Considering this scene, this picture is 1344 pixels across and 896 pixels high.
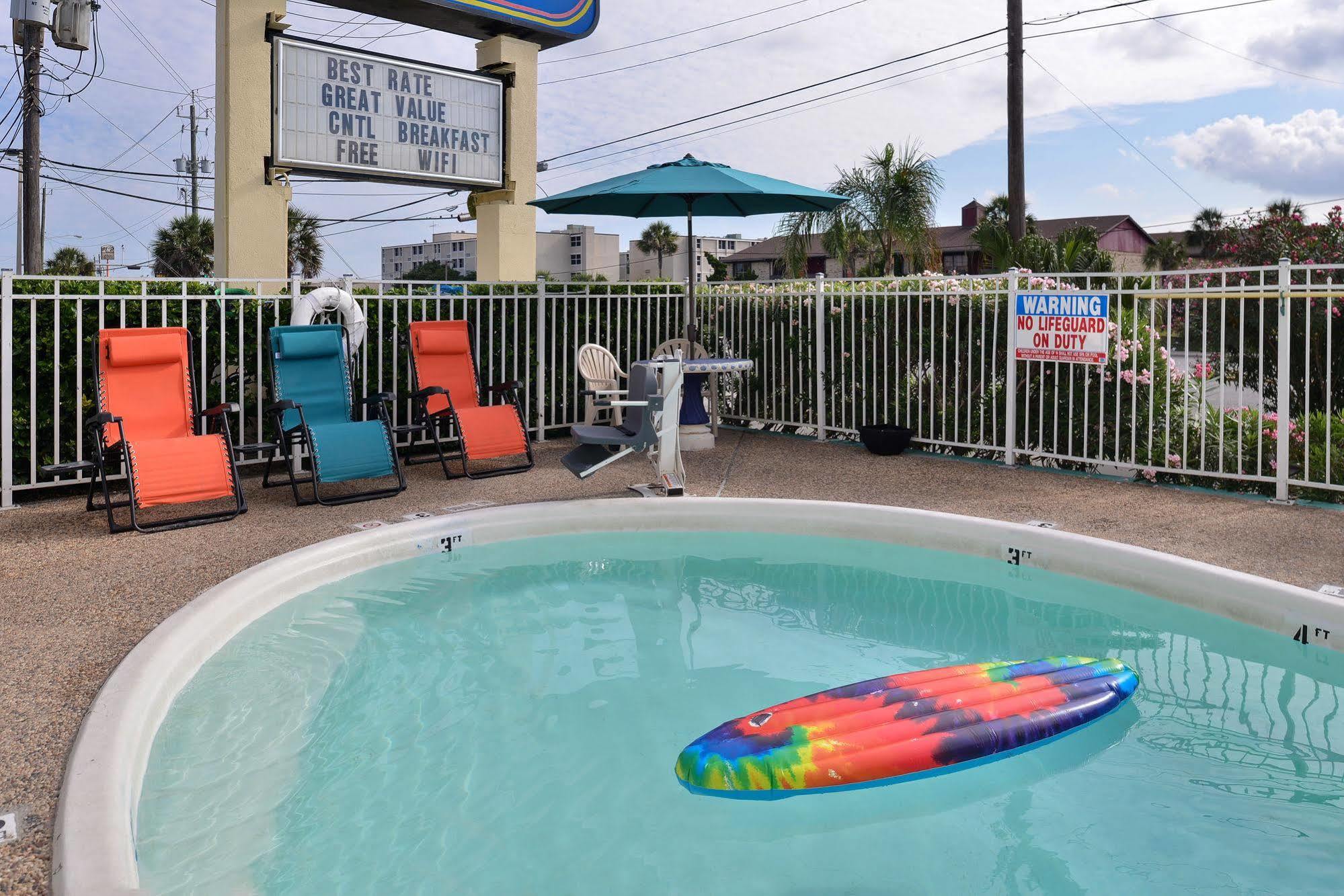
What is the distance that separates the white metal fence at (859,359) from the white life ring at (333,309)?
30cm

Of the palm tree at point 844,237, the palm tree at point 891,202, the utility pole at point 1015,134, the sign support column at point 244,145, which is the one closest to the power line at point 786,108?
the palm tree at point 891,202

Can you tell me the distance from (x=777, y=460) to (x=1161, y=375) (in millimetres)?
2893

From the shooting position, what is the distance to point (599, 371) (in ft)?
28.9

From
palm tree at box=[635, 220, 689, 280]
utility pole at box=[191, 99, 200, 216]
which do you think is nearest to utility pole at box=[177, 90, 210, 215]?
utility pole at box=[191, 99, 200, 216]

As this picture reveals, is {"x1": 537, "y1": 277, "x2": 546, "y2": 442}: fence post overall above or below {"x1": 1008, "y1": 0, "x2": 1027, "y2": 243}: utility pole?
below

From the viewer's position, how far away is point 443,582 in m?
5.08

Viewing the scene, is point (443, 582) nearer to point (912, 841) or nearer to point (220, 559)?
point (220, 559)

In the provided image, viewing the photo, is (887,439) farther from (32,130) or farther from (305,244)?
(305,244)

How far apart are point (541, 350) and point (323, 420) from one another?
8.39 ft

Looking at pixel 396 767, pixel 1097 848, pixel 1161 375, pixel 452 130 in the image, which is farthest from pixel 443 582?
pixel 452 130

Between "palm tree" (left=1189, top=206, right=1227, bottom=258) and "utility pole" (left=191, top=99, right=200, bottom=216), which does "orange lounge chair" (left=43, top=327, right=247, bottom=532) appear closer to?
"utility pole" (left=191, top=99, right=200, bottom=216)

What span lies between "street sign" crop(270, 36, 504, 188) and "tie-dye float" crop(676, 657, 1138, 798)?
8.00 metres

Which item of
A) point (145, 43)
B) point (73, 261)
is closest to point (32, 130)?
point (145, 43)

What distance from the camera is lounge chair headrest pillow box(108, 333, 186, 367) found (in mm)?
5930
